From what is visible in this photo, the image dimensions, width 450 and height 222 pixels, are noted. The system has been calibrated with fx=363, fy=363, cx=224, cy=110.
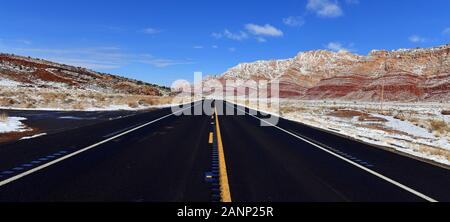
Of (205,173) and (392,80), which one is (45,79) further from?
(205,173)

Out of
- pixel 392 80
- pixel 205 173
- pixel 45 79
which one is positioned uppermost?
pixel 392 80

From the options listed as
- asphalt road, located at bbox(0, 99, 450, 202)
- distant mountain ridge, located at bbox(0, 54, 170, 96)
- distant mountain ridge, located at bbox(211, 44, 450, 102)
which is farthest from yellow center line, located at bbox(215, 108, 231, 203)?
distant mountain ridge, located at bbox(0, 54, 170, 96)

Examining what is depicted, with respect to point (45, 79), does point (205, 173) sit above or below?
below

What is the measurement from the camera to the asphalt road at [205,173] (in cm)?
599

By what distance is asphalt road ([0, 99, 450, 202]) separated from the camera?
5.99 m

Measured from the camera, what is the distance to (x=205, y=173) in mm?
7664

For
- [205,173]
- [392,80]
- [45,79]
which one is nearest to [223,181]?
[205,173]

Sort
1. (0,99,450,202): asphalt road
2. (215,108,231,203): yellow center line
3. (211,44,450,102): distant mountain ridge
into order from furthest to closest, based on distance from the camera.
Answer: (211,44,450,102): distant mountain ridge < (0,99,450,202): asphalt road < (215,108,231,203): yellow center line

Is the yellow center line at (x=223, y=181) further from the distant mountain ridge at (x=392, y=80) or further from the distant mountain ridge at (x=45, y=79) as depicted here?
the distant mountain ridge at (x=45, y=79)

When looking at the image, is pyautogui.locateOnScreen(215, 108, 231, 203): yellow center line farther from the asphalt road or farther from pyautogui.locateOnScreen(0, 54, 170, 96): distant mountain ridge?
pyautogui.locateOnScreen(0, 54, 170, 96): distant mountain ridge

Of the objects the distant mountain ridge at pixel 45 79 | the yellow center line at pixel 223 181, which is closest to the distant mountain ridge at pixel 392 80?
the distant mountain ridge at pixel 45 79

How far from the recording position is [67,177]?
6953mm
